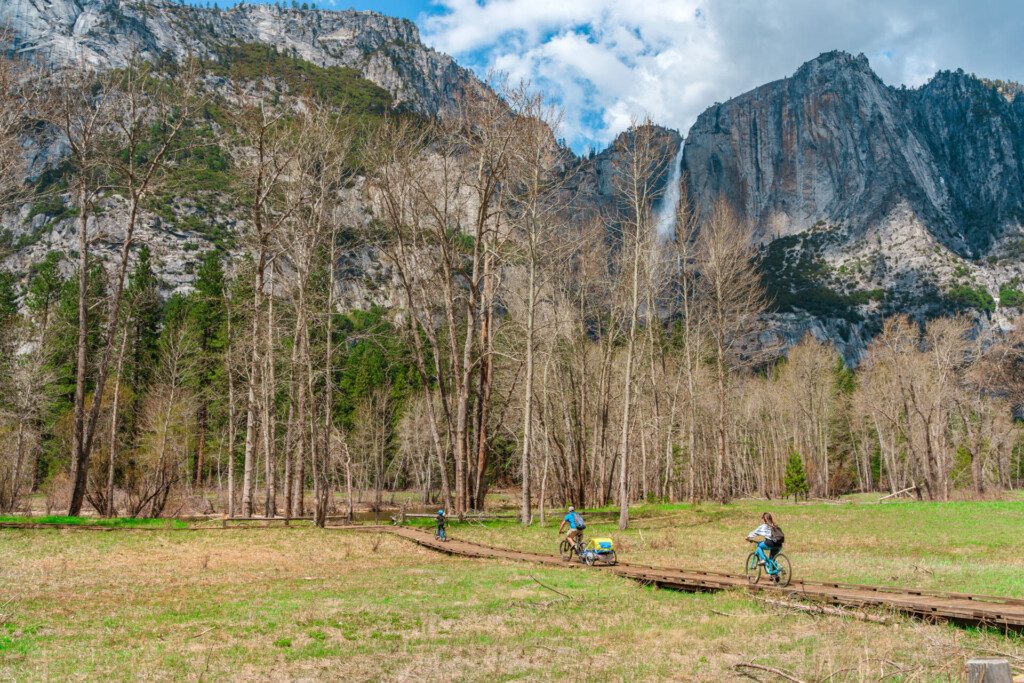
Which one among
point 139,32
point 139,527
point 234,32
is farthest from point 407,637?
point 234,32

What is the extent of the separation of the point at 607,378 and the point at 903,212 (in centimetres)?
14228

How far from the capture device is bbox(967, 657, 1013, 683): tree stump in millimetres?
3523

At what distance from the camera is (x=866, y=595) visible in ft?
37.8

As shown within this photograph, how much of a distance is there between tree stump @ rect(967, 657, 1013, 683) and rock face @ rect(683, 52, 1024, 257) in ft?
569

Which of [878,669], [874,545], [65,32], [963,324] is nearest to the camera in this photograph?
[878,669]

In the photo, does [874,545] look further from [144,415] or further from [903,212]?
[903,212]

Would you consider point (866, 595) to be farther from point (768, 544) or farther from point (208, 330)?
point (208, 330)

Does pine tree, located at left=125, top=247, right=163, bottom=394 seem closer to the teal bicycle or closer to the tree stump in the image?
the teal bicycle

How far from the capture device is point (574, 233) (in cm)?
3697

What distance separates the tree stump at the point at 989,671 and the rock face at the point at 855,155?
173421mm

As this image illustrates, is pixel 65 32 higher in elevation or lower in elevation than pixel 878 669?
higher

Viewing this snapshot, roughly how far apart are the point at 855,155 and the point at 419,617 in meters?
187

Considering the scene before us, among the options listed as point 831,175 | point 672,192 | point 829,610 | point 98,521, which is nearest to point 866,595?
point 829,610

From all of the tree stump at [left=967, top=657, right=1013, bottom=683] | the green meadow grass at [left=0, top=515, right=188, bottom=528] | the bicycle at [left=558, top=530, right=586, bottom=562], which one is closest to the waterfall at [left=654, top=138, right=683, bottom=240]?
the green meadow grass at [left=0, top=515, right=188, bottom=528]
